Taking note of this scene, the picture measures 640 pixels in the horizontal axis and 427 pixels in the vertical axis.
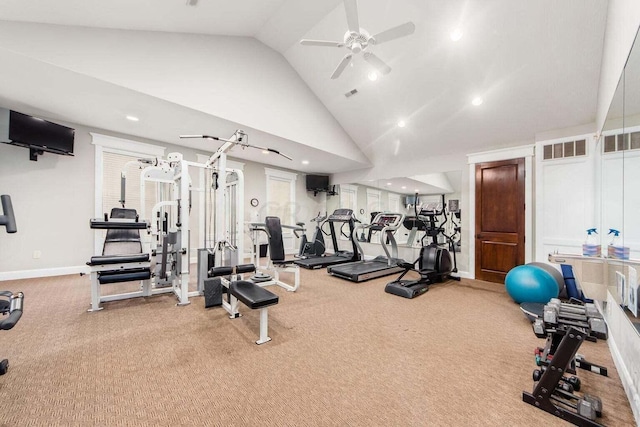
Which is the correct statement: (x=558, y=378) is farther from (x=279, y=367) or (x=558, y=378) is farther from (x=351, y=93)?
(x=351, y=93)

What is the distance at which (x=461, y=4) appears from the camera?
315cm

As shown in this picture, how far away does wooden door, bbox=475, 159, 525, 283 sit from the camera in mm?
4523

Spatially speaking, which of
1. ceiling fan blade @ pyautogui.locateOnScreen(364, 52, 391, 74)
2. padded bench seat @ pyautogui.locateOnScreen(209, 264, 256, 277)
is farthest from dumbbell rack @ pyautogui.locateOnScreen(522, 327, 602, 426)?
ceiling fan blade @ pyautogui.locateOnScreen(364, 52, 391, 74)

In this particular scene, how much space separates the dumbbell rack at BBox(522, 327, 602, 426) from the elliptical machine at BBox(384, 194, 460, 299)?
2.05 m

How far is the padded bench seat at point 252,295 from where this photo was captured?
7.41ft

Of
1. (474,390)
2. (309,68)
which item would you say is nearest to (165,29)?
(309,68)

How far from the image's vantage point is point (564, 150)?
4.08 meters

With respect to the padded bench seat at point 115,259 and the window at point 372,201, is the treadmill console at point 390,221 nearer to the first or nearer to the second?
the window at point 372,201

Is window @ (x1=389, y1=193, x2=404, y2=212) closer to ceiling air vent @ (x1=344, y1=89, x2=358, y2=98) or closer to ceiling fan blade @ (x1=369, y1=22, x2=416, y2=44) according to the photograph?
ceiling air vent @ (x1=344, y1=89, x2=358, y2=98)

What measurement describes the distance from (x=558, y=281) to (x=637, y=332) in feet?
7.40

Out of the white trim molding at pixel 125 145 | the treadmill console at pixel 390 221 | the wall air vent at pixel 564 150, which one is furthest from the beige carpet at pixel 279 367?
the white trim molding at pixel 125 145

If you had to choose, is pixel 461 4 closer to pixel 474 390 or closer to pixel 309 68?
pixel 309 68

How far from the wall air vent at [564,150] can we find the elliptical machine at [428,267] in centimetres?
183

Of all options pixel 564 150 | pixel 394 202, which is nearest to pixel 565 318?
pixel 564 150
